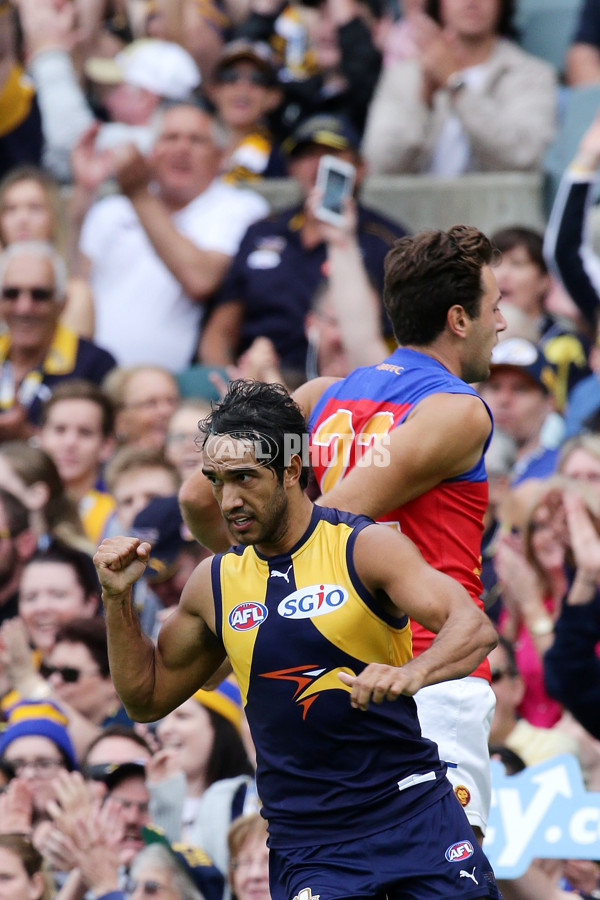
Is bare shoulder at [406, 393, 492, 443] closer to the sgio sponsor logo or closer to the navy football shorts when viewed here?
the sgio sponsor logo

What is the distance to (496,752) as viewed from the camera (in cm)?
556

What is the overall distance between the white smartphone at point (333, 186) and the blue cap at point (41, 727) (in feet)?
10.0

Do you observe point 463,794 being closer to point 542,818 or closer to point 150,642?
point 150,642

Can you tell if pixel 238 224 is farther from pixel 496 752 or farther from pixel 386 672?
pixel 386 672

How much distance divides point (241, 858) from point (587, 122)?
17.6 ft

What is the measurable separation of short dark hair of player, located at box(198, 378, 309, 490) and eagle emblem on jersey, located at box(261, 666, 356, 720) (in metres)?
0.45

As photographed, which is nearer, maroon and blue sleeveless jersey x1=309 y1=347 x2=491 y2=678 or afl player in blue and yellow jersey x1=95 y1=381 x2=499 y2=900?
afl player in blue and yellow jersey x1=95 y1=381 x2=499 y2=900

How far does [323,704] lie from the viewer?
3410 millimetres

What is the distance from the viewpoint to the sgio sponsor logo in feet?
11.2

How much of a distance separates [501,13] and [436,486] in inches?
233

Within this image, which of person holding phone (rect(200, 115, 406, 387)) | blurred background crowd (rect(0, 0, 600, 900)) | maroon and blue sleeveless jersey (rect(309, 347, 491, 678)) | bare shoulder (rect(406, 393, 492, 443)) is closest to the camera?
bare shoulder (rect(406, 393, 492, 443))

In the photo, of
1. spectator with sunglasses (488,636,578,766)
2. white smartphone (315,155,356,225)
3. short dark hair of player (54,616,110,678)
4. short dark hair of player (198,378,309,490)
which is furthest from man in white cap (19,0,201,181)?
short dark hair of player (198,378,309,490)

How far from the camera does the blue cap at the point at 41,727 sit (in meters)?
6.06

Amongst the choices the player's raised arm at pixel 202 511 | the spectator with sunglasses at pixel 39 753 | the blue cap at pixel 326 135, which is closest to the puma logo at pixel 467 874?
the player's raised arm at pixel 202 511
